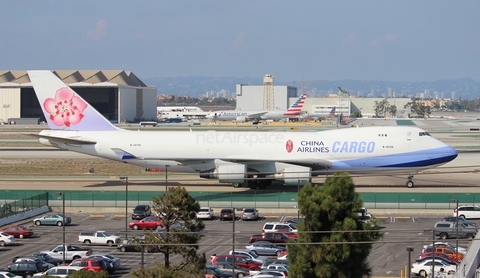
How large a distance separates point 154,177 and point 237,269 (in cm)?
2584

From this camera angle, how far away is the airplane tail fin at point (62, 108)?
Result: 48.5 meters

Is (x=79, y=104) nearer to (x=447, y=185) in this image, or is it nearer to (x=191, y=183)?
(x=191, y=183)

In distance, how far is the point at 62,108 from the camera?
1912 inches

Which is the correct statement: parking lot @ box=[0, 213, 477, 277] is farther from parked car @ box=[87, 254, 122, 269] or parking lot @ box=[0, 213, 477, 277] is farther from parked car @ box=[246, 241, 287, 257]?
parked car @ box=[246, 241, 287, 257]

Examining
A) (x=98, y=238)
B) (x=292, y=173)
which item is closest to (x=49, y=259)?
(x=98, y=238)

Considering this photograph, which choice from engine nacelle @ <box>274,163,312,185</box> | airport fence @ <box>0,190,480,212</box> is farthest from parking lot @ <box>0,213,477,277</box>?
engine nacelle @ <box>274,163,312,185</box>

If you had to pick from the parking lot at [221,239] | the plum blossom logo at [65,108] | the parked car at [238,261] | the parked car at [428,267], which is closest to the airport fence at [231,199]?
the parking lot at [221,239]

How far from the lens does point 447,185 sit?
48.1 meters

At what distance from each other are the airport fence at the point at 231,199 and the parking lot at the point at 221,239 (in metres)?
1.19

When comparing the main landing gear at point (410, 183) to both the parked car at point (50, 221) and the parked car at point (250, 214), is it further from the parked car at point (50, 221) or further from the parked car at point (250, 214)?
the parked car at point (50, 221)

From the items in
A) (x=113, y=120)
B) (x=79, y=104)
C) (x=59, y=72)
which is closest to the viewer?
(x=79, y=104)

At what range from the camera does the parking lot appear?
94.8ft

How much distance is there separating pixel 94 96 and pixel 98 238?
149715mm

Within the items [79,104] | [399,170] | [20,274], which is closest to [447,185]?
[399,170]
